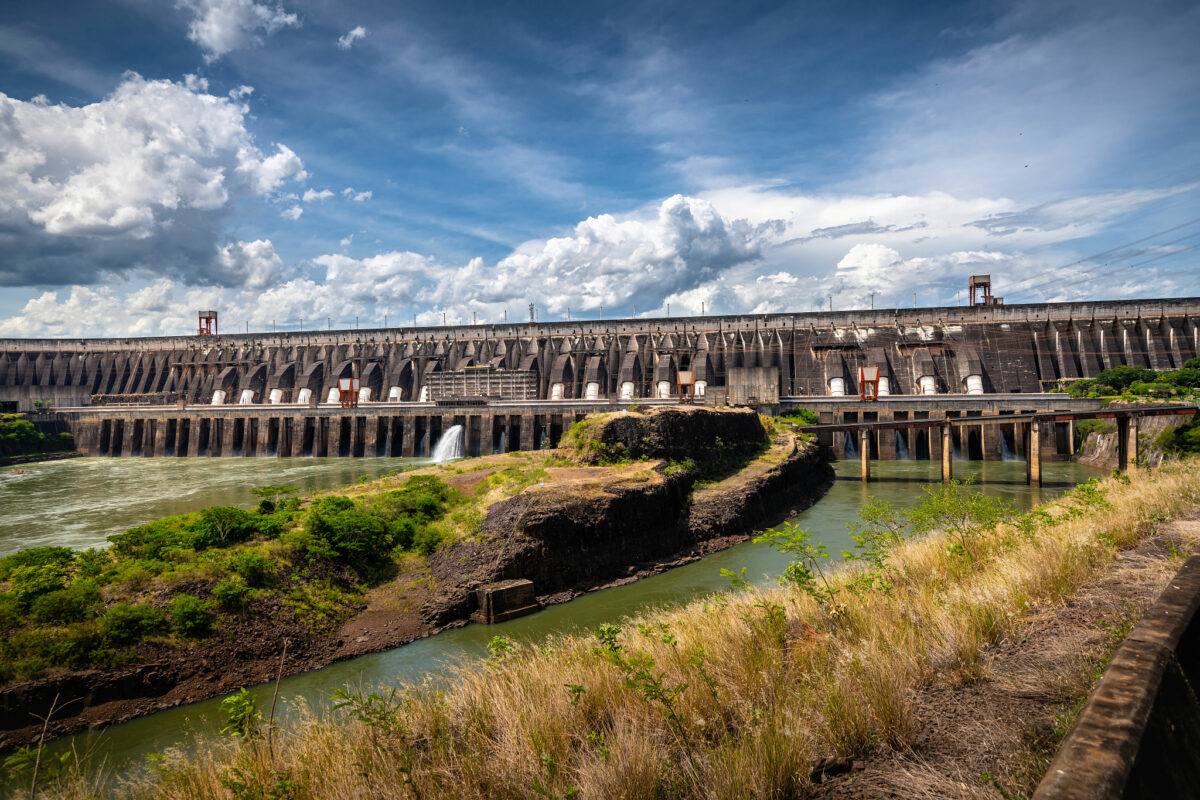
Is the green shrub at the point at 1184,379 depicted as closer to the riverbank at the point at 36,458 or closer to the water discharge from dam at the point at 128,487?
the water discharge from dam at the point at 128,487

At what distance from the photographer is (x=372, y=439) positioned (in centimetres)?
4338

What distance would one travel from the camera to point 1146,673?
10.0 ft

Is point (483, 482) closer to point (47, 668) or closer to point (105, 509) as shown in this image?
point (47, 668)

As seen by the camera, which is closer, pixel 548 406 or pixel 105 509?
pixel 105 509

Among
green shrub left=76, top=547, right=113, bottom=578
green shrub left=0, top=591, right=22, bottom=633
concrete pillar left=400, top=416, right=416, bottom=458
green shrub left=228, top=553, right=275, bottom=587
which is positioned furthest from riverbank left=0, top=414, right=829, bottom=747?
concrete pillar left=400, top=416, right=416, bottom=458

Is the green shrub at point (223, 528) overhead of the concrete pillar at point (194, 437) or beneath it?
beneath

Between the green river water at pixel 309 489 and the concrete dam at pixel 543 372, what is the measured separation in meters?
3.34

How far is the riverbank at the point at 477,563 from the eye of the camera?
10.5m

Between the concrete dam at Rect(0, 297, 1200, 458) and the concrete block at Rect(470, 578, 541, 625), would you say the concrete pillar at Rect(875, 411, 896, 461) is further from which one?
the concrete block at Rect(470, 578, 541, 625)

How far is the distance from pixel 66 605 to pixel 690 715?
11696 mm

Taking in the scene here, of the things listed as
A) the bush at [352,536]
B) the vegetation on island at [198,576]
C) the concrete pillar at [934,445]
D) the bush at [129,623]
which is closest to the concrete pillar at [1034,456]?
the concrete pillar at [934,445]

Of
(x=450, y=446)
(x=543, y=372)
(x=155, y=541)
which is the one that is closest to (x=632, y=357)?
(x=543, y=372)

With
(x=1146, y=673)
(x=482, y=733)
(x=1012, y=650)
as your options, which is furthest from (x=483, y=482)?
(x=1146, y=673)

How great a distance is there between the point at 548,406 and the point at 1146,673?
38653 millimetres
